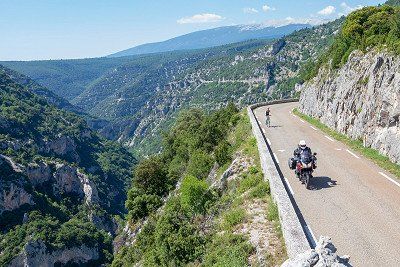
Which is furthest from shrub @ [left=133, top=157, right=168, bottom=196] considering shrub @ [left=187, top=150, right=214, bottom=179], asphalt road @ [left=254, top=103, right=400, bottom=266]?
asphalt road @ [left=254, top=103, right=400, bottom=266]

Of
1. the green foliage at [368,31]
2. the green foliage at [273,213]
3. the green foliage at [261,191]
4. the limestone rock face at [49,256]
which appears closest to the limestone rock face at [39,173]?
the limestone rock face at [49,256]

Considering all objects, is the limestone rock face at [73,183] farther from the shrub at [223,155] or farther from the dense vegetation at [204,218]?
the shrub at [223,155]

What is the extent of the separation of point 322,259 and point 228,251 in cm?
605

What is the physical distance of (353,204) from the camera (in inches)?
590

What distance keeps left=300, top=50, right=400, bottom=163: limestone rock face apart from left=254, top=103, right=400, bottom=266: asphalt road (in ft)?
5.65

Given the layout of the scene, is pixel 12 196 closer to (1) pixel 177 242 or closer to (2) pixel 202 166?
(2) pixel 202 166

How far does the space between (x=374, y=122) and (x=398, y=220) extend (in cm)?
1161

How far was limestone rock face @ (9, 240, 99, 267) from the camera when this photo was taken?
3433 inches

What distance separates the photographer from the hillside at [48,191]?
3711 inches

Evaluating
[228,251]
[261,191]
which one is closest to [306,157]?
[261,191]

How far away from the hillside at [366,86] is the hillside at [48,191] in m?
77.9

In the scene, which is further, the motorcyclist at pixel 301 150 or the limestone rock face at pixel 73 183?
the limestone rock face at pixel 73 183

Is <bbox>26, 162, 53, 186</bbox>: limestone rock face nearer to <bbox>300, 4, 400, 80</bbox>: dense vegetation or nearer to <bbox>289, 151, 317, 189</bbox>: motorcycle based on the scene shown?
<bbox>300, 4, 400, 80</bbox>: dense vegetation

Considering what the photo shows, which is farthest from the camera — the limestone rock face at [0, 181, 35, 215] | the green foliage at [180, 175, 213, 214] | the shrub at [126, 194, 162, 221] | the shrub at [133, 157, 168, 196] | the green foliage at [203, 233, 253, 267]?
the limestone rock face at [0, 181, 35, 215]
